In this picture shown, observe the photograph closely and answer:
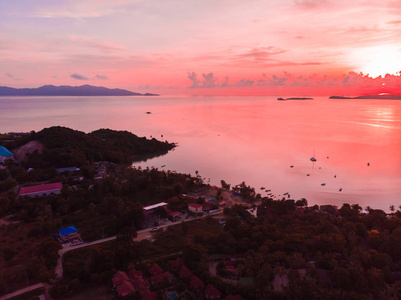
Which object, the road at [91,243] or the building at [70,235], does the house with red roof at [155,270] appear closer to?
the road at [91,243]

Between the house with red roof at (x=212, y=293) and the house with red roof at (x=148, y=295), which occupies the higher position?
the house with red roof at (x=148, y=295)

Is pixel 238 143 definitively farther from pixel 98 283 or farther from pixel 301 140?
pixel 98 283

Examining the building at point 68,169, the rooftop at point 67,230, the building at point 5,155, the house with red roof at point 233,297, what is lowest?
the house with red roof at point 233,297

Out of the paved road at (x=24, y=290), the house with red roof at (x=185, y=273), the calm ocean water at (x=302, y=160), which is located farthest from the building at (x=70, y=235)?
the calm ocean water at (x=302, y=160)

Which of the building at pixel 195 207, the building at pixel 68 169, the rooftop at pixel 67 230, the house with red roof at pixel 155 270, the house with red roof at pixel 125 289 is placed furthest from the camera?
the building at pixel 68 169

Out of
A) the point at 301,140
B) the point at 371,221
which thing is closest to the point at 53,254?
the point at 371,221

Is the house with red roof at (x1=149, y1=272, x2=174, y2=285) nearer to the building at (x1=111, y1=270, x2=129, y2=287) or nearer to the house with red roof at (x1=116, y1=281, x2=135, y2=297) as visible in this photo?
the house with red roof at (x1=116, y1=281, x2=135, y2=297)

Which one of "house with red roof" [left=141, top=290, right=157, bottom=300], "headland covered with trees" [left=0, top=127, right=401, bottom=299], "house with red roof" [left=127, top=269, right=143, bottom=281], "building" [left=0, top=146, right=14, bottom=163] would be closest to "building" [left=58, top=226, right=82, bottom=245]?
"headland covered with trees" [left=0, top=127, right=401, bottom=299]

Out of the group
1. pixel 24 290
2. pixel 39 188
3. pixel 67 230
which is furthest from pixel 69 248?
pixel 39 188
